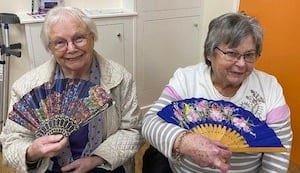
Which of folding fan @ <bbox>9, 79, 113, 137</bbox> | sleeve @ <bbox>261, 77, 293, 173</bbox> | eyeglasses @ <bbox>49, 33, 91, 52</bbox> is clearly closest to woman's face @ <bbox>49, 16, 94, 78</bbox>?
eyeglasses @ <bbox>49, 33, 91, 52</bbox>

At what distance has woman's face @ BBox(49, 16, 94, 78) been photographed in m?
1.25

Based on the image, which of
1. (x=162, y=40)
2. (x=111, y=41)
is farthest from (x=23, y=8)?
(x=162, y=40)

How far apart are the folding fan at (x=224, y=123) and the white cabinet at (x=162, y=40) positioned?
1366mm

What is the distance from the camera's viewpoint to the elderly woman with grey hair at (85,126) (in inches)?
49.0

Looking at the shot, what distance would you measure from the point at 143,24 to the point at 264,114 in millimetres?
1418

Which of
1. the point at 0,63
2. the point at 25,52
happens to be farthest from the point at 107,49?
the point at 0,63

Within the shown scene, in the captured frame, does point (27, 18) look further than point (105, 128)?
Yes

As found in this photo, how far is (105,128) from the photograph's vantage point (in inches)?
53.4

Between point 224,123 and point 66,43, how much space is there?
64cm

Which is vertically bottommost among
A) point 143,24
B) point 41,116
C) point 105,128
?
point 105,128

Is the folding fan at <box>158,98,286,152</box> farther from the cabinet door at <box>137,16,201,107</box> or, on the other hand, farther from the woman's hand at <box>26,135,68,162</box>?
the cabinet door at <box>137,16,201,107</box>

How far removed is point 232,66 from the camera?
1234mm

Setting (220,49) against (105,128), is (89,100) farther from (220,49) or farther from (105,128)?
(220,49)

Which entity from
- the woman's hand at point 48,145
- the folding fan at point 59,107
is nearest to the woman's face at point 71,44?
the folding fan at point 59,107
